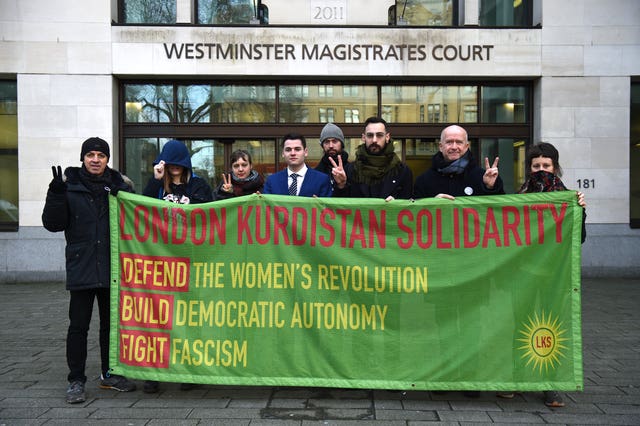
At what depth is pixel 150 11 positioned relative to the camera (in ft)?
36.6

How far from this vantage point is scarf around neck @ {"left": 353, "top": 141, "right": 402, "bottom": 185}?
4.79m

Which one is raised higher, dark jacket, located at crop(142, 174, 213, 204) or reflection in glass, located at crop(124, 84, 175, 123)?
reflection in glass, located at crop(124, 84, 175, 123)

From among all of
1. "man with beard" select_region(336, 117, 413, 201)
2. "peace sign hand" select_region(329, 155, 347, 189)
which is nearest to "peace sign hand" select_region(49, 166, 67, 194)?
"peace sign hand" select_region(329, 155, 347, 189)

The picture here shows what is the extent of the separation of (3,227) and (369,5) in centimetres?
854

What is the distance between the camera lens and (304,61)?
10.7 metres

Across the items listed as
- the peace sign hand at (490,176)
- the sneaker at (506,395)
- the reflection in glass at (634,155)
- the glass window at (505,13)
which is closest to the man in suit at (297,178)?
the peace sign hand at (490,176)

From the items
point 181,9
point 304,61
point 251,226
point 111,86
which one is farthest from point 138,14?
point 251,226

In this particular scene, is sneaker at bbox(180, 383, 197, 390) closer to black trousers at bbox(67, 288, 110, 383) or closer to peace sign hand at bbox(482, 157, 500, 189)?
black trousers at bbox(67, 288, 110, 383)

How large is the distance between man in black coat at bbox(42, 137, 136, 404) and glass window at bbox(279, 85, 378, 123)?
6920 millimetres

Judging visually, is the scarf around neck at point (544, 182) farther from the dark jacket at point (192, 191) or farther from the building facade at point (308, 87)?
the building facade at point (308, 87)

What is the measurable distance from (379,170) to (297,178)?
0.80m

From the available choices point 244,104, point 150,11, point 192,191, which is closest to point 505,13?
point 244,104

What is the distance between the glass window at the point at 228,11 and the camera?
1116 cm

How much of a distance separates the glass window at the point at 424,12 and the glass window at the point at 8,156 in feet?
26.4
